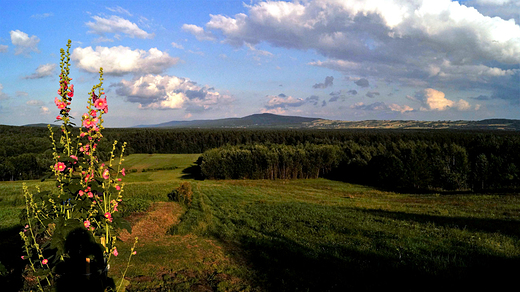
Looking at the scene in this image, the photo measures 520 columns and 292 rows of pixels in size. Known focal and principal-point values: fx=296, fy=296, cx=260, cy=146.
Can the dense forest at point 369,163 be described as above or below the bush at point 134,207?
below

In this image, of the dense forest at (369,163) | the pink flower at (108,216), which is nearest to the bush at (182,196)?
the pink flower at (108,216)

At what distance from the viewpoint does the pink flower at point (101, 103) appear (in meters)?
3.87

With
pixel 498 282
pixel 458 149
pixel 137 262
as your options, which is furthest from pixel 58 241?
pixel 458 149

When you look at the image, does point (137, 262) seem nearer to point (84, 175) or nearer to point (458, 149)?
point (84, 175)

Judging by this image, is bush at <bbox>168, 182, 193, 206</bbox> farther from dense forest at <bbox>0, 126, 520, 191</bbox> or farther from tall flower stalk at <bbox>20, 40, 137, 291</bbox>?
dense forest at <bbox>0, 126, 520, 191</bbox>

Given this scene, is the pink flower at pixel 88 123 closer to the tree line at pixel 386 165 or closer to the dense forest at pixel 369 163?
the dense forest at pixel 369 163

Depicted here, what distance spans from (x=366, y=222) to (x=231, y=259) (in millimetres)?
7840

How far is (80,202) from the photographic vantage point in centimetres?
365

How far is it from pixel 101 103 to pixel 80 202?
1288 mm

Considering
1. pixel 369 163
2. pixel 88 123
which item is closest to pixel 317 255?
pixel 88 123

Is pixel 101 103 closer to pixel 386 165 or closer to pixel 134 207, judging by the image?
pixel 134 207

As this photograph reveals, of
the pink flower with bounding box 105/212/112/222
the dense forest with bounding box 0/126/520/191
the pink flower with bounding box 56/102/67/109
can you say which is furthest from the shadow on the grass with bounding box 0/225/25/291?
the dense forest with bounding box 0/126/520/191

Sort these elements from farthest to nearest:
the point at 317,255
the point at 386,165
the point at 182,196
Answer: the point at 386,165
the point at 182,196
the point at 317,255

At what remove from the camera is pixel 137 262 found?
7.77m
